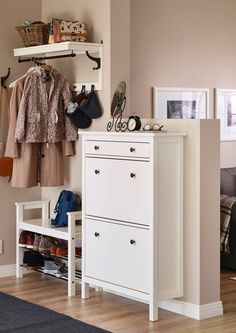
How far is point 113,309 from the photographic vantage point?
484cm

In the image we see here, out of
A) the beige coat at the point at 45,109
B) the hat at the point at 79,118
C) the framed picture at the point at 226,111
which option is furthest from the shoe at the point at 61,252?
the framed picture at the point at 226,111

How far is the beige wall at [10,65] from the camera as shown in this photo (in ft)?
18.7

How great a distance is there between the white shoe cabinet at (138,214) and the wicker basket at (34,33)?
1.03 meters

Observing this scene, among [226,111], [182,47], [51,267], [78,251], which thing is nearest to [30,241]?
Answer: [51,267]

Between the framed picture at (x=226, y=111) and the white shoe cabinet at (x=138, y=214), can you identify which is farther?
the framed picture at (x=226, y=111)

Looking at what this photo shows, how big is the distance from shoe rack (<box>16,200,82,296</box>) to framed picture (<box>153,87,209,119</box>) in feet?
4.46

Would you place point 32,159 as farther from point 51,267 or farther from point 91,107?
point 51,267

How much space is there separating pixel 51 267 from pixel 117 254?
943 millimetres

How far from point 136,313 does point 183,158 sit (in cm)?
110

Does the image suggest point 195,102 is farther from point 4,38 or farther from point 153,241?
point 153,241

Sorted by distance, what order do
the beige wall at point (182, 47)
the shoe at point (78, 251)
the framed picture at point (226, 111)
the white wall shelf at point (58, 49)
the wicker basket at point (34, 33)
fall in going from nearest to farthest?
the white wall shelf at point (58, 49) → the shoe at point (78, 251) → the wicker basket at point (34, 33) → the beige wall at point (182, 47) → the framed picture at point (226, 111)

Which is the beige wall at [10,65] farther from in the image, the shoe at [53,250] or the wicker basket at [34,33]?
the shoe at [53,250]

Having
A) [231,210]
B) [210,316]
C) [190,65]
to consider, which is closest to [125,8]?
[190,65]

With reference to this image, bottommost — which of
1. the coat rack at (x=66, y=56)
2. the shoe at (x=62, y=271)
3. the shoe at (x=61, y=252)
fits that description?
the shoe at (x=62, y=271)
